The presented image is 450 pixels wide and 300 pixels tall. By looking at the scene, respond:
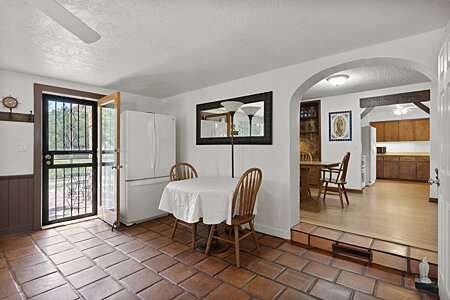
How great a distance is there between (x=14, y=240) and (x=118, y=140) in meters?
1.82

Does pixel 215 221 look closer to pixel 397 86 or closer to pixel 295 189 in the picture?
pixel 295 189

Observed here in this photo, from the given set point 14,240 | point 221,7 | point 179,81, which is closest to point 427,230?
point 221,7

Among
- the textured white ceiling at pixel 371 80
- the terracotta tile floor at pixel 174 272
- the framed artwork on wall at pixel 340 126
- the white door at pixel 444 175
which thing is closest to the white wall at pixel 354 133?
the framed artwork on wall at pixel 340 126

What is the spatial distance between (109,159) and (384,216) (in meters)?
4.31

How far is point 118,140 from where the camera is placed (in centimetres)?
341

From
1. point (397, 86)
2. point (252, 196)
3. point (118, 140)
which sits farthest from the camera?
point (397, 86)

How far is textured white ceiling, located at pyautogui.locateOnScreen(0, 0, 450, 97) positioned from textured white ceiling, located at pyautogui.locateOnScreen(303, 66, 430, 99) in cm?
136

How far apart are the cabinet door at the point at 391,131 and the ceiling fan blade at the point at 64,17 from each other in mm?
8521

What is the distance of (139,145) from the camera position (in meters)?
3.67

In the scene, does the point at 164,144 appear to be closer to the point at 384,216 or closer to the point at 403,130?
the point at 384,216

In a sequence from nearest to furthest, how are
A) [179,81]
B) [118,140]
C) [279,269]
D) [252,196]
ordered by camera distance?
[279,269] → [252,196] → [118,140] → [179,81]

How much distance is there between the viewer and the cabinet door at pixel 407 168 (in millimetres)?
6551

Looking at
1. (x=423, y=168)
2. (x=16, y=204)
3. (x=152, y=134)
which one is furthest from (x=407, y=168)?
(x=16, y=204)

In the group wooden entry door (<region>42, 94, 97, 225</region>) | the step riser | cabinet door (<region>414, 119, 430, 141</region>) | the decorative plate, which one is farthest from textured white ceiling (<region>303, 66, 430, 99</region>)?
the decorative plate
